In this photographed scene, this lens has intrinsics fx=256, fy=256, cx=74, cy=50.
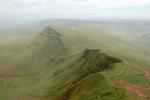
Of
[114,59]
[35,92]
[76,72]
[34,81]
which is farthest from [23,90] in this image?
[114,59]

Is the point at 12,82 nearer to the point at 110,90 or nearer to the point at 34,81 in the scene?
the point at 34,81

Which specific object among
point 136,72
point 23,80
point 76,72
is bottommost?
point 23,80

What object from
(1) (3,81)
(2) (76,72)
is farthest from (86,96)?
(1) (3,81)

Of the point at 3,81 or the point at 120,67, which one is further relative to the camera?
the point at 3,81

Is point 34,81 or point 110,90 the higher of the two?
point 110,90

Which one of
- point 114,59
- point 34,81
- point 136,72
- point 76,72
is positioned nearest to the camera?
point 136,72

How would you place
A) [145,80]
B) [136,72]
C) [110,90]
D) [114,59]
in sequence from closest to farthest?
[110,90] < [145,80] < [136,72] < [114,59]

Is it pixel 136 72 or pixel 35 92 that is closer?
pixel 136 72

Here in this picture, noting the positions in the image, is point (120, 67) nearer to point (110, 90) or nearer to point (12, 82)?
point (110, 90)

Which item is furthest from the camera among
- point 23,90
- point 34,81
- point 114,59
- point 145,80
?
point 34,81
